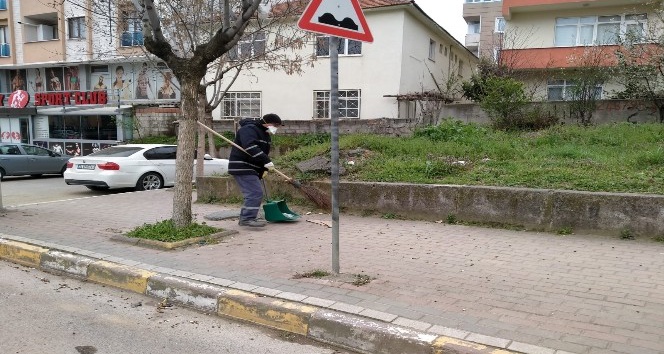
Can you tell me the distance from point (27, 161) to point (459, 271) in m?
17.9

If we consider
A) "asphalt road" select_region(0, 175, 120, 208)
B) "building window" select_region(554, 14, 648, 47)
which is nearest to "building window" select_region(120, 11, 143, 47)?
"asphalt road" select_region(0, 175, 120, 208)

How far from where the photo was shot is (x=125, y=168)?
43.2ft

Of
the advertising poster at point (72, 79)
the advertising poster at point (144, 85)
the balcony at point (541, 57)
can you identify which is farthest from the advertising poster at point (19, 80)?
the balcony at point (541, 57)

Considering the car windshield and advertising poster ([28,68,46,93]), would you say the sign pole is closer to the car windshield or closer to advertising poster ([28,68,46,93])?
the car windshield

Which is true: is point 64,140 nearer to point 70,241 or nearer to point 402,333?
point 70,241

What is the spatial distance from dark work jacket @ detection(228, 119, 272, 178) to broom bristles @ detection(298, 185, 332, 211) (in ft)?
3.77

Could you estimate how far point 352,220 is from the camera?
7.91 m

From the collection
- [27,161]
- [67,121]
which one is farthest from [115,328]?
[67,121]

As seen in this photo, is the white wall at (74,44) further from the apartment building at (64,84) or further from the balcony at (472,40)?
the balcony at (472,40)

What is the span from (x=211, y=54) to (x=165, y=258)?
2.66 metres

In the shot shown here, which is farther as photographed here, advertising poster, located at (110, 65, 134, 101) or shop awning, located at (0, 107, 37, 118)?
shop awning, located at (0, 107, 37, 118)

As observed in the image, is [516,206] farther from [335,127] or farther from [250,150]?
[250,150]

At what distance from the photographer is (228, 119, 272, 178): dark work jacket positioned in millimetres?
7348

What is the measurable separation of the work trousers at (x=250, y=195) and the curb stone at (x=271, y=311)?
2.25 metres
